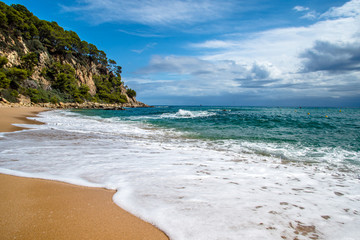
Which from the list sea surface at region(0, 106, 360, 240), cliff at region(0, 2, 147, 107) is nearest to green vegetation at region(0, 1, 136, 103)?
cliff at region(0, 2, 147, 107)

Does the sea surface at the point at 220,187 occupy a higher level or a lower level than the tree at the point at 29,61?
lower

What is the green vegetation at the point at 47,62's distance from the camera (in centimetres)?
3766

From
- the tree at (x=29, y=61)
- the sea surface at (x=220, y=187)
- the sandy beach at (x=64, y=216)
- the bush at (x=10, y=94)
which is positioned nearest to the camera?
the sandy beach at (x=64, y=216)

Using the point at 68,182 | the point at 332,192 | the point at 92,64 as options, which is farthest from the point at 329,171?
the point at 92,64

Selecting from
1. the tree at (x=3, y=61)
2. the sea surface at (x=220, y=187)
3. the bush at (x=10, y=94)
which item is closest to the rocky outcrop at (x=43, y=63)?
the tree at (x=3, y=61)

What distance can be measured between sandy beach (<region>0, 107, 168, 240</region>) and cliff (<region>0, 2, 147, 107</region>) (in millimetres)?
42932

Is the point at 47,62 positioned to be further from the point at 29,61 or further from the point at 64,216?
the point at 64,216

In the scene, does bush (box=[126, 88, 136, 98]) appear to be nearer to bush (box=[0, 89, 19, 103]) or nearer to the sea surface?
bush (box=[0, 89, 19, 103])

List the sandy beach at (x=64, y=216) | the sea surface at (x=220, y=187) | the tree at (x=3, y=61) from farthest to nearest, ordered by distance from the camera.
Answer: the tree at (x=3, y=61) → the sea surface at (x=220, y=187) → the sandy beach at (x=64, y=216)

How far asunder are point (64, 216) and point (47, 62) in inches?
2403

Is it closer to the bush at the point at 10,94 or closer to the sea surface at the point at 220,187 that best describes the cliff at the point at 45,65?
the bush at the point at 10,94

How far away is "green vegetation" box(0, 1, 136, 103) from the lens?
37.7 metres

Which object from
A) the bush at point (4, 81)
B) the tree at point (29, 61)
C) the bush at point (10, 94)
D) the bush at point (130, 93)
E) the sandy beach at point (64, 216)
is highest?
the tree at point (29, 61)

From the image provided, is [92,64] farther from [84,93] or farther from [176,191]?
[176,191]
